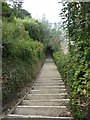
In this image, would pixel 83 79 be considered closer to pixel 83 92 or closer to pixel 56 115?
pixel 83 92

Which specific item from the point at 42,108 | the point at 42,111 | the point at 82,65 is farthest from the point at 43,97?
the point at 82,65

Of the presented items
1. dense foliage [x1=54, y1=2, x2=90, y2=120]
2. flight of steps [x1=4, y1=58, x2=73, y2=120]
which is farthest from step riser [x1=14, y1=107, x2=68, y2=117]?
dense foliage [x1=54, y1=2, x2=90, y2=120]

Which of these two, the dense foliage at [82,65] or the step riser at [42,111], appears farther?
the step riser at [42,111]

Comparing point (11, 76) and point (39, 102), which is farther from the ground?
point (11, 76)

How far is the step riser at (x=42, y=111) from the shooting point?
512cm

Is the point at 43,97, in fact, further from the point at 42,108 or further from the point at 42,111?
the point at 42,111

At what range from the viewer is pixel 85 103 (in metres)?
3.48

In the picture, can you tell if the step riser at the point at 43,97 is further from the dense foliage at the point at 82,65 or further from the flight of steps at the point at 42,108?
the dense foliage at the point at 82,65

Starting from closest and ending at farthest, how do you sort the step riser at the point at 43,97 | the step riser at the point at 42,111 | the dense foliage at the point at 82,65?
the dense foliage at the point at 82,65 < the step riser at the point at 42,111 < the step riser at the point at 43,97

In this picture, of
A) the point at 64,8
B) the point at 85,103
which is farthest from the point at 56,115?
the point at 64,8

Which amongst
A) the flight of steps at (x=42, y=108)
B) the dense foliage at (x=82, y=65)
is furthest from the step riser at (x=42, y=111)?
the dense foliage at (x=82, y=65)

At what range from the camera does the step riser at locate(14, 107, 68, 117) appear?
5117 mm

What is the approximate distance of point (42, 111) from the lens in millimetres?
5328

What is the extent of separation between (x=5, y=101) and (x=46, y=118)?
4.35 ft
